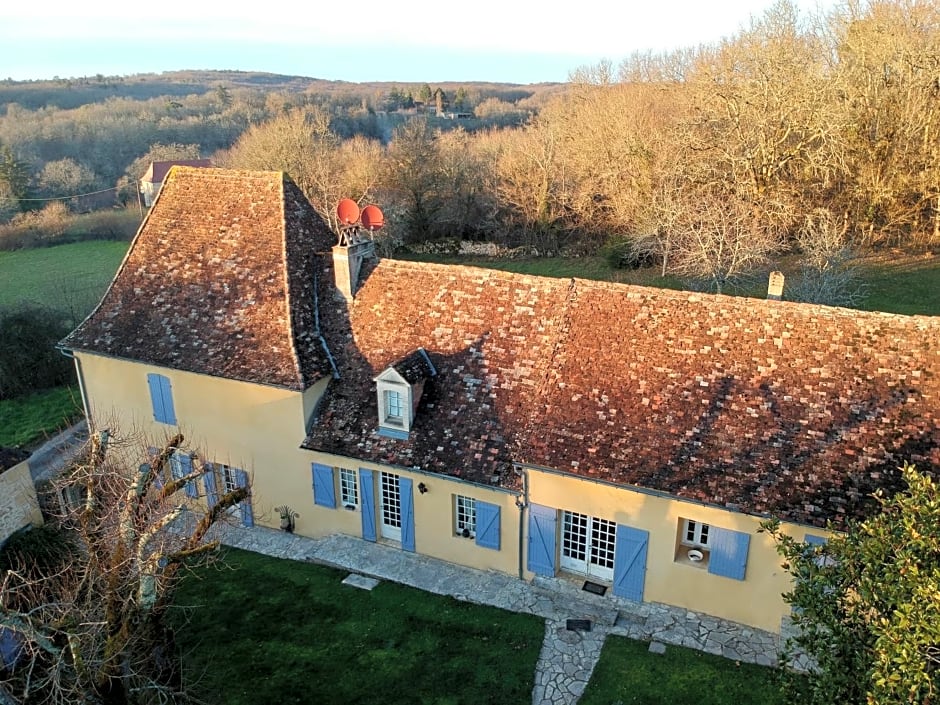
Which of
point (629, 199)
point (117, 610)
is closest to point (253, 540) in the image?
point (117, 610)

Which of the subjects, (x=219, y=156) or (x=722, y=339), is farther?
(x=219, y=156)

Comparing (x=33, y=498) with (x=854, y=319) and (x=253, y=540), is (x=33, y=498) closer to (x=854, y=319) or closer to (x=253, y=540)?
(x=253, y=540)

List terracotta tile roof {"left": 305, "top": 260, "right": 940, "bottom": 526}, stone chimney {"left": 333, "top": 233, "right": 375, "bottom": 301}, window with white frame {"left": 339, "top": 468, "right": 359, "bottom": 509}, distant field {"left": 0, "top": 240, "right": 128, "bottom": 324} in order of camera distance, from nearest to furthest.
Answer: terracotta tile roof {"left": 305, "top": 260, "right": 940, "bottom": 526}, window with white frame {"left": 339, "top": 468, "right": 359, "bottom": 509}, stone chimney {"left": 333, "top": 233, "right": 375, "bottom": 301}, distant field {"left": 0, "top": 240, "right": 128, "bottom": 324}

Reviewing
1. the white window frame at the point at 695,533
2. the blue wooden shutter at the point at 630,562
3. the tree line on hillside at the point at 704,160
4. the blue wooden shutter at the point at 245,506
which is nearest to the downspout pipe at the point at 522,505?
the blue wooden shutter at the point at 630,562

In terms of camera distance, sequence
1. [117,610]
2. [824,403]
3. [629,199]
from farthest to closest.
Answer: [629,199] → [824,403] → [117,610]

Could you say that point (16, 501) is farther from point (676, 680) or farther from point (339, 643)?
point (676, 680)

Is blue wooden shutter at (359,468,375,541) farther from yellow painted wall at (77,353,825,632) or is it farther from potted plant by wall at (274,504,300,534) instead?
potted plant by wall at (274,504,300,534)

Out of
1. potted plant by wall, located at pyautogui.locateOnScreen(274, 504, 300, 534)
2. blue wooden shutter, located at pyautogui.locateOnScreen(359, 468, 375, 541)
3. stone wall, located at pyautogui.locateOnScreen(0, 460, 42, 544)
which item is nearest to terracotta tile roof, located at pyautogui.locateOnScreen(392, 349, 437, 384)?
blue wooden shutter, located at pyautogui.locateOnScreen(359, 468, 375, 541)
